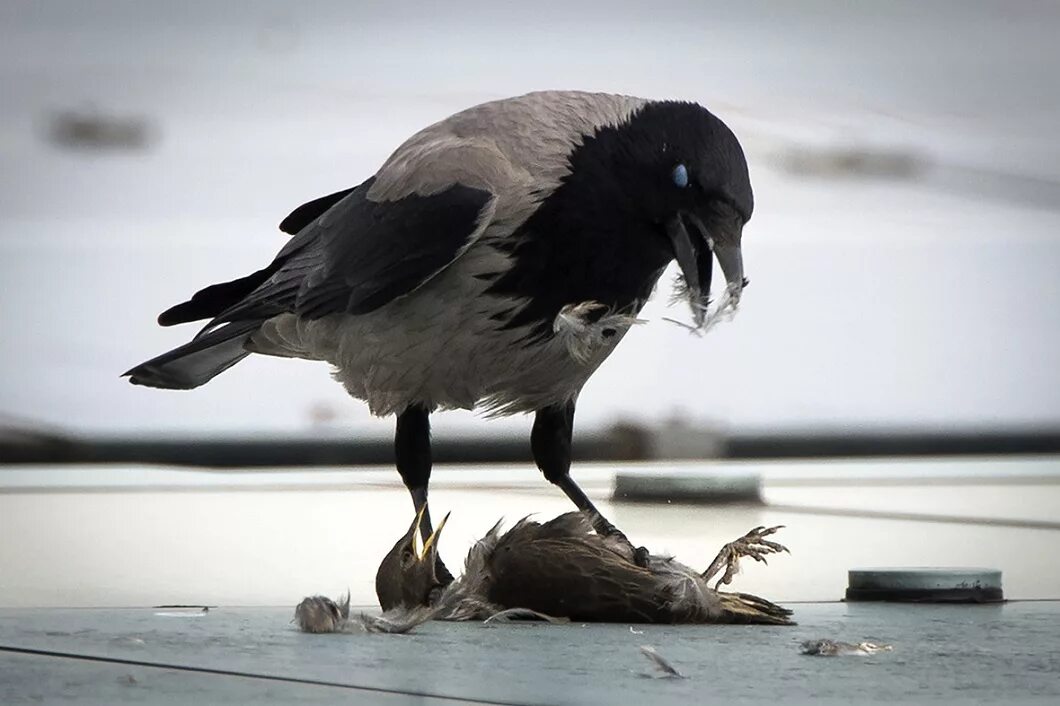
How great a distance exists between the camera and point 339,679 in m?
1.60

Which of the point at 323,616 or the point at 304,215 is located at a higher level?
the point at 304,215

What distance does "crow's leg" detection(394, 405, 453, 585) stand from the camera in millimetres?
2777

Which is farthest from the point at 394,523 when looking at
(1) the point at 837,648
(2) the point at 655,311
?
(1) the point at 837,648

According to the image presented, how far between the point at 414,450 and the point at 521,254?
1.54 feet

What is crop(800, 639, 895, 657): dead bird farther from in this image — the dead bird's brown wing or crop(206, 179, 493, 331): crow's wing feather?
crop(206, 179, 493, 331): crow's wing feather

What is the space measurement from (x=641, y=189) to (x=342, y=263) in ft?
1.91

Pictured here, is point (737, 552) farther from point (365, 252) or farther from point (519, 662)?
point (365, 252)

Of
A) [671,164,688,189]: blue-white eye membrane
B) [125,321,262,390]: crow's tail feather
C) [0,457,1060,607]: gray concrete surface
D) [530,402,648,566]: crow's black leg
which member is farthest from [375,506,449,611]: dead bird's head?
[0,457,1060,607]: gray concrete surface

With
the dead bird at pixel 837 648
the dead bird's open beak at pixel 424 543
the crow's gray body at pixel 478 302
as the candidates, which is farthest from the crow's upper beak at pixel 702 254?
the dead bird at pixel 837 648

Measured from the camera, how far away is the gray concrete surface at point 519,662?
59.5 inches

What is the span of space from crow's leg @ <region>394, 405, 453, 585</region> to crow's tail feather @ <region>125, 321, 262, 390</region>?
15.9 inches

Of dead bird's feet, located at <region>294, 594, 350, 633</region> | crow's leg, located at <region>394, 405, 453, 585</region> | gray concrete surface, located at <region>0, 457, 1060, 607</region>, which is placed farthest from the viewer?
gray concrete surface, located at <region>0, 457, 1060, 607</region>

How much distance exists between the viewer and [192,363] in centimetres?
307

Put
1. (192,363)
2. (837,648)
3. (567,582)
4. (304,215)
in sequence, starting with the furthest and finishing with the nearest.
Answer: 1. (304,215)
2. (192,363)
3. (567,582)
4. (837,648)
